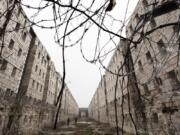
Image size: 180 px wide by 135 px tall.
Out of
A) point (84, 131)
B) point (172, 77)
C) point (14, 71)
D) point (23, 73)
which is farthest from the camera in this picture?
point (84, 131)

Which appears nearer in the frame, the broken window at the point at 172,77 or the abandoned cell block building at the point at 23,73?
the broken window at the point at 172,77

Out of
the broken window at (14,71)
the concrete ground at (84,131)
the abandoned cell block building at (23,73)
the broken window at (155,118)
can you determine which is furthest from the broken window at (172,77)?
the broken window at (14,71)

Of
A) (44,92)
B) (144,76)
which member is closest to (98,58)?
(144,76)

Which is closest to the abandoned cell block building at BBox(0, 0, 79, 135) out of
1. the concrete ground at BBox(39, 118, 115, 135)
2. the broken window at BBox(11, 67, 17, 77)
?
the broken window at BBox(11, 67, 17, 77)

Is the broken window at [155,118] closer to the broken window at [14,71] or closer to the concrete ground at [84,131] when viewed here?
the concrete ground at [84,131]

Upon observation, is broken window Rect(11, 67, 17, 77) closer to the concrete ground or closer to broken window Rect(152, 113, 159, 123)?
the concrete ground

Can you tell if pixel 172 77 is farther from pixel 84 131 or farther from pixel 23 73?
pixel 23 73

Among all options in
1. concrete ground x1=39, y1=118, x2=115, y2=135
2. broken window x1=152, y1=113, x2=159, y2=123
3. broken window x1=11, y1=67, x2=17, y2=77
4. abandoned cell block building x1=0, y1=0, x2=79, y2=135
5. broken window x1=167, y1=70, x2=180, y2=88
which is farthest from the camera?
concrete ground x1=39, y1=118, x2=115, y2=135

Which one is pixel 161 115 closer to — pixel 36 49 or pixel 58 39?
pixel 58 39

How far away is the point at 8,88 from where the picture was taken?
12.5 metres

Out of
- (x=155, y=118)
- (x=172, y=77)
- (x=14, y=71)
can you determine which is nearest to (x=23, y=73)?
(x=14, y=71)

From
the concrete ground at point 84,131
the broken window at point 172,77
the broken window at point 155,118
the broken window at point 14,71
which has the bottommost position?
the concrete ground at point 84,131

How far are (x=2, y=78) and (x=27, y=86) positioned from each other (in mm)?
5032

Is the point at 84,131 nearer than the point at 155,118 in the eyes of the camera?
No
